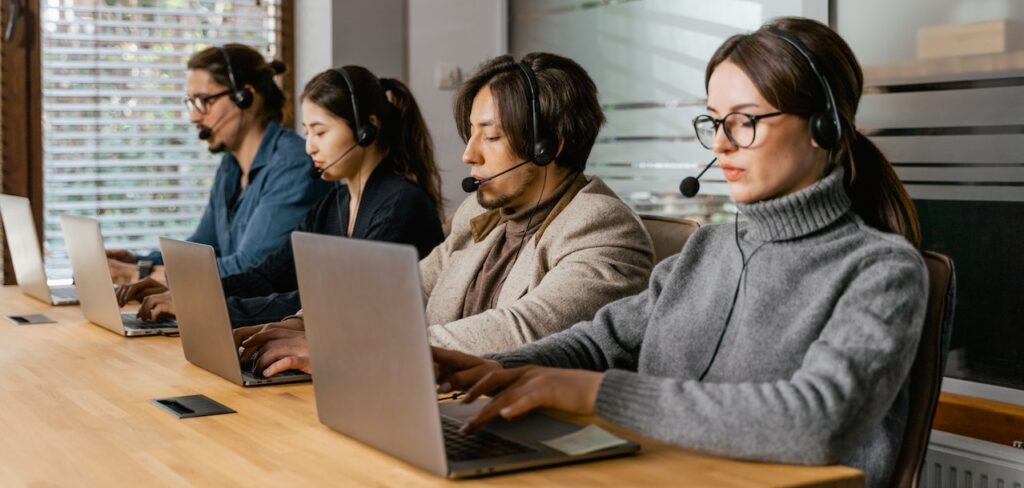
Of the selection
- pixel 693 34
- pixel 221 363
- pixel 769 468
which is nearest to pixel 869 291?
pixel 769 468

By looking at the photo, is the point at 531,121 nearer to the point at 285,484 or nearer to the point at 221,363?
the point at 221,363

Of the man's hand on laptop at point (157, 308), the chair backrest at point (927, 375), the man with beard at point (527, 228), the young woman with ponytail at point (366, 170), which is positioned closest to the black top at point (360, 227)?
the young woman with ponytail at point (366, 170)

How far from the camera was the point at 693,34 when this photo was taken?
301 centimetres

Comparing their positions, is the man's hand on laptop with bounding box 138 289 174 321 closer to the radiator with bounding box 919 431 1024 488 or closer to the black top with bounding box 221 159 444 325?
the black top with bounding box 221 159 444 325

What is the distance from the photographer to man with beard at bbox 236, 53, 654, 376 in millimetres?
1748

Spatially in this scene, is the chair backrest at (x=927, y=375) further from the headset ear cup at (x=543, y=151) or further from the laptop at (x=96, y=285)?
the laptop at (x=96, y=285)

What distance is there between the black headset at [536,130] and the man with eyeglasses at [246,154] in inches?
43.4

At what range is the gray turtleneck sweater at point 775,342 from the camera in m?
1.11

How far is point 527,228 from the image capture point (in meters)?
2.02

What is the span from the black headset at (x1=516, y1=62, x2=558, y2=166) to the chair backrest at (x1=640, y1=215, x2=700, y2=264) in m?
0.20

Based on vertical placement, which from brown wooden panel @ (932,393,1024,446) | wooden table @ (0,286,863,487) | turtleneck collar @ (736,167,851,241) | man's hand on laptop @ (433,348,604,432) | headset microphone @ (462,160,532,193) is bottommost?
brown wooden panel @ (932,393,1024,446)

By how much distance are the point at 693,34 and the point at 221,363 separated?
5.81ft

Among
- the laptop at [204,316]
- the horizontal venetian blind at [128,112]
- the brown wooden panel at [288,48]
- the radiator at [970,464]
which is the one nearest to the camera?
the laptop at [204,316]

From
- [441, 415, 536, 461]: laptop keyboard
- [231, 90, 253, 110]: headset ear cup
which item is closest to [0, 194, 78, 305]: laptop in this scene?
[231, 90, 253, 110]: headset ear cup
